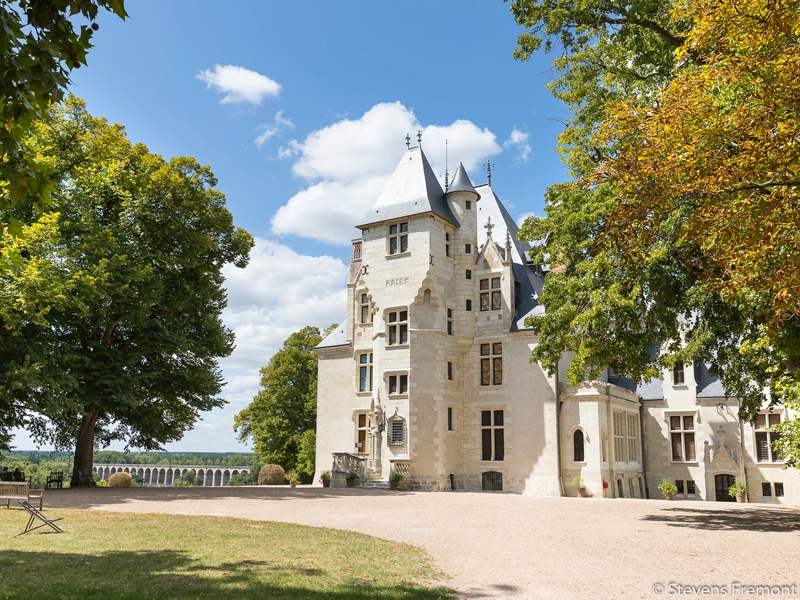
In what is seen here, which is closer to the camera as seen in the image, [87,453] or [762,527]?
[762,527]

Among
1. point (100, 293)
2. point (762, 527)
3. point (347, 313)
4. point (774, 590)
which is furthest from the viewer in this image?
point (347, 313)

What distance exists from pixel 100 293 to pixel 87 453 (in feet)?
25.3

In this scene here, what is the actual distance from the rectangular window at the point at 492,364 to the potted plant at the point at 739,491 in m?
11.9

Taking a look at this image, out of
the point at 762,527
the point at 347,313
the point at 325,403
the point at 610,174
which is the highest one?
the point at 347,313

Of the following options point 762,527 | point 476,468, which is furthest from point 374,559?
point 476,468

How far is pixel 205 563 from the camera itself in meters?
8.73

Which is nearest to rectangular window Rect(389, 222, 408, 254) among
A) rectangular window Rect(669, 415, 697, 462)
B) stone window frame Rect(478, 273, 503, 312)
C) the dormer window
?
stone window frame Rect(478, 273, 503, 312)

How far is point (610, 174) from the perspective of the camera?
8.52 metres

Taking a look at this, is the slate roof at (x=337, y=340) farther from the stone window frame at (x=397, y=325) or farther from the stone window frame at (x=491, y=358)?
the stone window frame at (x=491, y=358)

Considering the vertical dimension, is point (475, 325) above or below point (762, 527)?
above

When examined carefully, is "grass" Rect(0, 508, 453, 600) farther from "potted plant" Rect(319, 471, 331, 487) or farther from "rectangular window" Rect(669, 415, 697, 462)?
"rectangular window" Rect(669, 415, 697, 462)

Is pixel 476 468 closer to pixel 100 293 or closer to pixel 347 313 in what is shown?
pixel 347 313

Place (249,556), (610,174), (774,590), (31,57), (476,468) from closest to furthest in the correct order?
1. (31,57)
2. (774,590)
3. (610,174)
4. (249,556)
5. (476,468)

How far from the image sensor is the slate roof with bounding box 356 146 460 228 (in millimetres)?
31344
